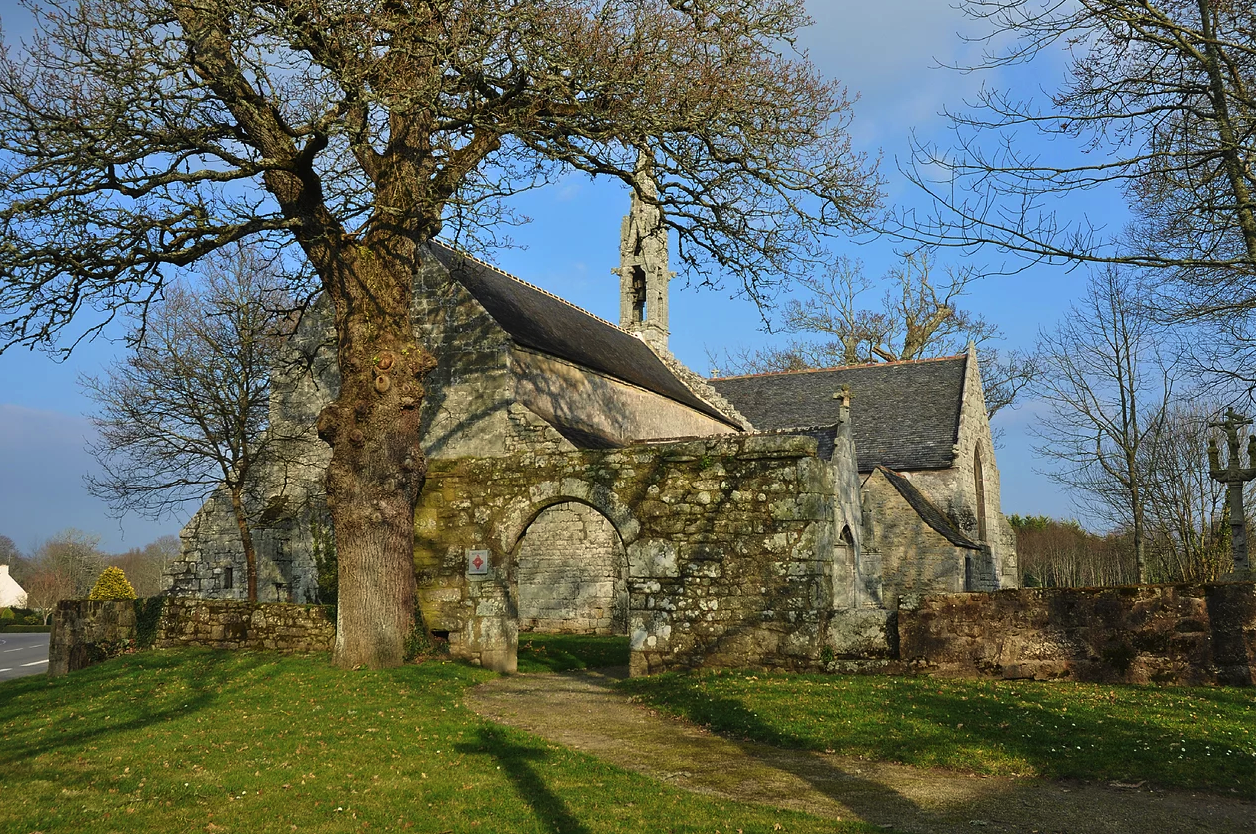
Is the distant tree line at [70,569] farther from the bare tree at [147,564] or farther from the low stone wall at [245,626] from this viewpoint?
the low stone wall at [245,626]

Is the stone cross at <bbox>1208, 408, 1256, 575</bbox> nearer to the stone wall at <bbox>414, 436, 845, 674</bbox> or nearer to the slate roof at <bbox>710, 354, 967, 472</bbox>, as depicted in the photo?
the slate roof at <bbox>710, 354, 967, 472</bbox>

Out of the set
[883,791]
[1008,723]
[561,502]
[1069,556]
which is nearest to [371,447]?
[561,502]

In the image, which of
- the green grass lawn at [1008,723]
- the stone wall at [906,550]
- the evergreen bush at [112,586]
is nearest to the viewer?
the green grass lawn at [1008,723]

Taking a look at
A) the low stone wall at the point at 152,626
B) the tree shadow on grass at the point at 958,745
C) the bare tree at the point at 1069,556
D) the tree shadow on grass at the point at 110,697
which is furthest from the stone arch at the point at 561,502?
the bare tree at the point at 1069,556

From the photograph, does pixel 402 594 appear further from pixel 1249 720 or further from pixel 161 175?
pixel 1249 720

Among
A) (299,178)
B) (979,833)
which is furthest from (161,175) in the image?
(979,833)

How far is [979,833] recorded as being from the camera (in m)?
5.07

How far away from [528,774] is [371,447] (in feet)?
19.7

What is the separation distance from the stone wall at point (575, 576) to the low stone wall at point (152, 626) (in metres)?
7.45

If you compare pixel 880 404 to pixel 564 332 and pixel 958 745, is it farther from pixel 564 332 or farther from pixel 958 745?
pixel 958 745

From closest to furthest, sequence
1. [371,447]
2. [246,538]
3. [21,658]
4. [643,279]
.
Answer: [371,447] < [246,538] < [21,658] < [643,279]

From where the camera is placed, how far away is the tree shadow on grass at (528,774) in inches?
210

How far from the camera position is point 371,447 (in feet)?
37.6

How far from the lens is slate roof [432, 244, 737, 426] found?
2097cm
